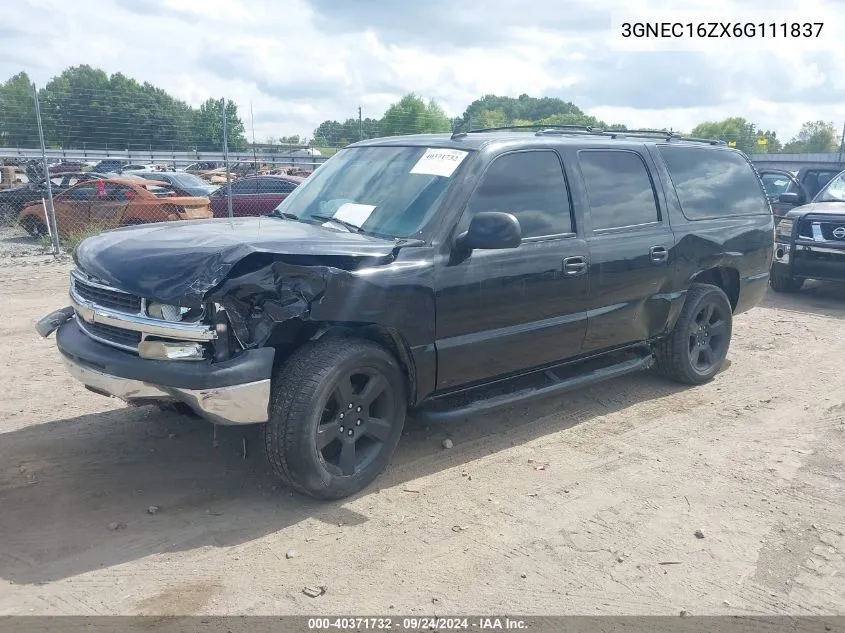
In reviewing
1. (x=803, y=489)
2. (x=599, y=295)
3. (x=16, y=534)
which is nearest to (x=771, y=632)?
(x=803, y=489)

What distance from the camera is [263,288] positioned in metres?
3.68

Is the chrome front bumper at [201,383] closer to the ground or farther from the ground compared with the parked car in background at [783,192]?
closer to the ground

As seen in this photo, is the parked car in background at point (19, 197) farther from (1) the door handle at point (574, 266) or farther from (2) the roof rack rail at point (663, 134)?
(1) the door handle at point (574, 266)

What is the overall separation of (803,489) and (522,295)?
78.1 inches

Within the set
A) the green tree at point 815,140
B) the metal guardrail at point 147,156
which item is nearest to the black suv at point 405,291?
the metal guardrail at point 147,156

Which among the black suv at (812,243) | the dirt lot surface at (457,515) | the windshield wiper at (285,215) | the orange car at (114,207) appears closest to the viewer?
the dirt lot surface at (457,515)

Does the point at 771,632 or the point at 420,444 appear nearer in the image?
the point at 771,632

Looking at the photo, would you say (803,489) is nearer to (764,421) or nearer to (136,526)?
(764,421)

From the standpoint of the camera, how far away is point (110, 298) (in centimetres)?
390

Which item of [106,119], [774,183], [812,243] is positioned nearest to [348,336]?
[812,243]

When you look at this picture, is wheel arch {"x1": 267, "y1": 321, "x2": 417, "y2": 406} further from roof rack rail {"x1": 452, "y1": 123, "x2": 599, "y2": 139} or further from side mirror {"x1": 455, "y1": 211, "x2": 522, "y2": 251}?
roof rack rail {"x1": 452, "y1": 123, "x2": 599, "y2": 139}

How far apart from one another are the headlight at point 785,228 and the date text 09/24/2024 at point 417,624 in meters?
8.98

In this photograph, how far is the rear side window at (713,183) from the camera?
5867 millimetres

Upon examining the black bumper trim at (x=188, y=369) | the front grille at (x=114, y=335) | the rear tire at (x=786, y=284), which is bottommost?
the rear tire at (x=786, y=284)
